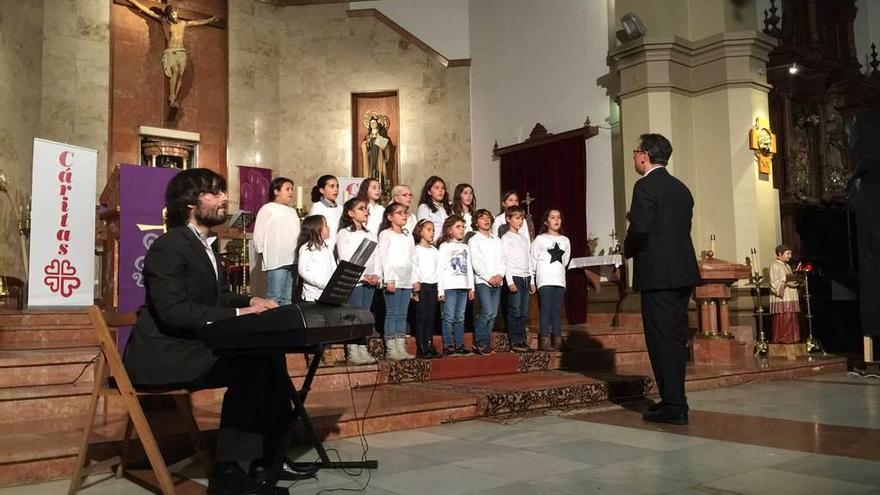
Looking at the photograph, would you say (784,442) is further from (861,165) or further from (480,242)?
(861,165)

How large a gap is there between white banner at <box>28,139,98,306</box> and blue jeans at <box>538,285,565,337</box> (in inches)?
172

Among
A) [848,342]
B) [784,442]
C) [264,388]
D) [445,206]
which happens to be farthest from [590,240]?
[264,388]

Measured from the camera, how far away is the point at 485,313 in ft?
21.1

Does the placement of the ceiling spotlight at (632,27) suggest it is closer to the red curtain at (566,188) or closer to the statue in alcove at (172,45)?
the red curtain at (566,188)

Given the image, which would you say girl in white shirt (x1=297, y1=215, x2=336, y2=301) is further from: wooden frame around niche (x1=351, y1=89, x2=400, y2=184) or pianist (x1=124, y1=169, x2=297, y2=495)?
wooden frame around niche (x1=351, y1=89, x2=400, y2=184)

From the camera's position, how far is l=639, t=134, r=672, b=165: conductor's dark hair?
4551 mm

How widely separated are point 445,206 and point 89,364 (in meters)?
3.72

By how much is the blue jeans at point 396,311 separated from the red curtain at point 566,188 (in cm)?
457

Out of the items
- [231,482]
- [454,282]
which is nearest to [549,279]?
[454,282]

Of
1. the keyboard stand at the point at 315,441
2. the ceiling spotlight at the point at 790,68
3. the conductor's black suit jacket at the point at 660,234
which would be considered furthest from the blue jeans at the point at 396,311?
the ceiling spotlight at the point at 790,68

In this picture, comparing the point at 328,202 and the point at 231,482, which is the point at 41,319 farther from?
the point at 231,482

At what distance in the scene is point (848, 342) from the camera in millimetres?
10664

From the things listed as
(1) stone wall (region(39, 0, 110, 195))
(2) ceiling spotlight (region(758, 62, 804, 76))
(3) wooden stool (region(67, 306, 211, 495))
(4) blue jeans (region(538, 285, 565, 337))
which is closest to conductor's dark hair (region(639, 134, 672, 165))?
(4) blue jeans (region(538, 285, 565, 337))

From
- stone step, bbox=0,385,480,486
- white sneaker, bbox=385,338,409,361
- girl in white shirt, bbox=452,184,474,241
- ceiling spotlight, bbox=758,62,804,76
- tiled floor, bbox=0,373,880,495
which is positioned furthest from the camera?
ceiling spotlight, bbox=758,62,804,76
